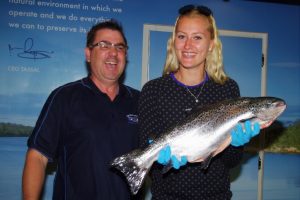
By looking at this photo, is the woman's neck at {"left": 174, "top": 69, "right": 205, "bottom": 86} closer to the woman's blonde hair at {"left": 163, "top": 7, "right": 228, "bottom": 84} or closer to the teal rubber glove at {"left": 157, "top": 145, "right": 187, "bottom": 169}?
the woman's blonde hair at {"left": 163, "top": 7, "right": 228, "bottom": 84}

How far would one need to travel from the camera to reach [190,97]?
2287 millimetres

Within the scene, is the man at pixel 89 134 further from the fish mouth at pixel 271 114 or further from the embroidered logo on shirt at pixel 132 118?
the fish mouth at pixel 271 114

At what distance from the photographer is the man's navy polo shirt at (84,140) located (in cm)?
238

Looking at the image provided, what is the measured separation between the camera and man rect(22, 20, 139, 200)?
7.82ft

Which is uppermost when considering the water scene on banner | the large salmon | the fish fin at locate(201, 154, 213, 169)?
the large salmon

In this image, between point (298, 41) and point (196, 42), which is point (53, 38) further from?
point (298, 41)

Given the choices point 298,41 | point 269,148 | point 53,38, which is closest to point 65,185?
point 53,38

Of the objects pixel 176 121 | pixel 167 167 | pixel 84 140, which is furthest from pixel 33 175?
pixel 176 121

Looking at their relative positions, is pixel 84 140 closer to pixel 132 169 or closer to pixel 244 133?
pixel 132 169

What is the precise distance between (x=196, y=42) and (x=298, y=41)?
9.49ft

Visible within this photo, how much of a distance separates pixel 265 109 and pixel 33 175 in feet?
5.11
